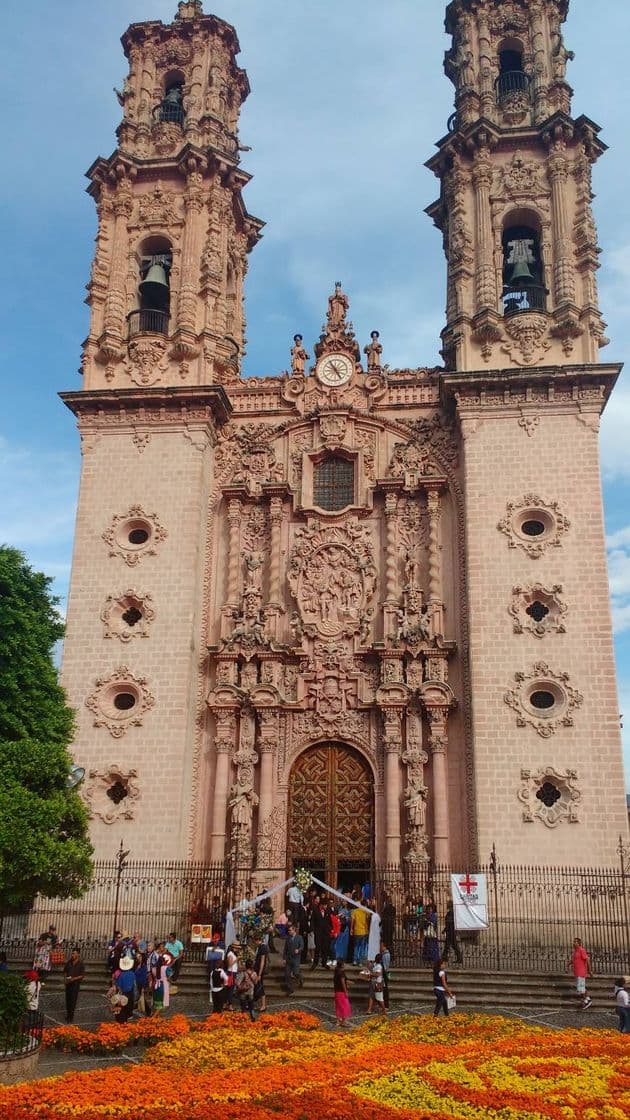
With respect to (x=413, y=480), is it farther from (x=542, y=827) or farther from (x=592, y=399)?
(x=542, y=827)

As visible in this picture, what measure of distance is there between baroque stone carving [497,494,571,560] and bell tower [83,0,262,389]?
30.2 ft

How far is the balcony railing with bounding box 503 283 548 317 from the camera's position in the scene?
27.2 meters

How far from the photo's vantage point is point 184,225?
97.2ft

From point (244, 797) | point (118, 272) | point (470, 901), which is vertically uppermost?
point (118, 272)

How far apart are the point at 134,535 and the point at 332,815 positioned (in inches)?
352

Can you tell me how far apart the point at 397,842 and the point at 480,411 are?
432 inches

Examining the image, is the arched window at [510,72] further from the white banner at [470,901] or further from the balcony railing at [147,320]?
the white banner at [470,901]

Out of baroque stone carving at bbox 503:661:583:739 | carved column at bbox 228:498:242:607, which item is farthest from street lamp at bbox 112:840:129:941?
baroque stone carving at bbox 503:661:583:739

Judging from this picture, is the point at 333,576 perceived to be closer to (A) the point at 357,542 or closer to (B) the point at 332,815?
(A) the point at 357,542

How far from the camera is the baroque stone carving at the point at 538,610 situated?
2362cm

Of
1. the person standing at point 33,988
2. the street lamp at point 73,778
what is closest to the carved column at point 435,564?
the street lamp at point 73,778

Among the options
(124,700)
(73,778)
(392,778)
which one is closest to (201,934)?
(73,778)

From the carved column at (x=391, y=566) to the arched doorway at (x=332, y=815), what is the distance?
330cm

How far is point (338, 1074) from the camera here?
36.8 ft
